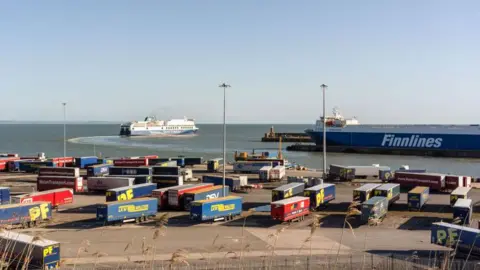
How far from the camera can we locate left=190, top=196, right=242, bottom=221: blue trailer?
30.6 metres

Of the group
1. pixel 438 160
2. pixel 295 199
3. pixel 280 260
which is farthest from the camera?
pixel 438 160

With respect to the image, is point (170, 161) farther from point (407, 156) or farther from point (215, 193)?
point (407, 156)

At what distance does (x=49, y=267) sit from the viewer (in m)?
18.8

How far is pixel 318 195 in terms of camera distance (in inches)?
1393

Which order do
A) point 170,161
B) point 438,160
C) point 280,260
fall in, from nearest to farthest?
1. point 280,260
2. point 170,161
3. point 438,160

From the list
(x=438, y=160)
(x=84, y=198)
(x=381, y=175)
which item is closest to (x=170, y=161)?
(x=84, y=198)

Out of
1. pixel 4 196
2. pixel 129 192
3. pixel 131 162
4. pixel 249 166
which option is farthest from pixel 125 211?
pixel 131 162

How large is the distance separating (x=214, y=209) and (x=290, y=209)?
5350 mm

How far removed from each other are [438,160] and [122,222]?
79835 mm

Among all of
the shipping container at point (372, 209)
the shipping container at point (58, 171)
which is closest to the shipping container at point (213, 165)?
the shipping container at point (58, 171)

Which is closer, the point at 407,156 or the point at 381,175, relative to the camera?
the point at 381,175

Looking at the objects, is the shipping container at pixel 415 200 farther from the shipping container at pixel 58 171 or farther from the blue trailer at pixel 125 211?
the shipping container at pixel 58 171

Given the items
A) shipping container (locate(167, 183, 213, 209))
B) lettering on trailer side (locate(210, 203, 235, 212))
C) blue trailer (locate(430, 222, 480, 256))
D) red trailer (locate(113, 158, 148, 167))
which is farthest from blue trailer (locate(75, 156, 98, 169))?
blue trailer (locate(430, 222, 480, 256))

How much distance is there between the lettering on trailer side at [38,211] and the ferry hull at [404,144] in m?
90.1
